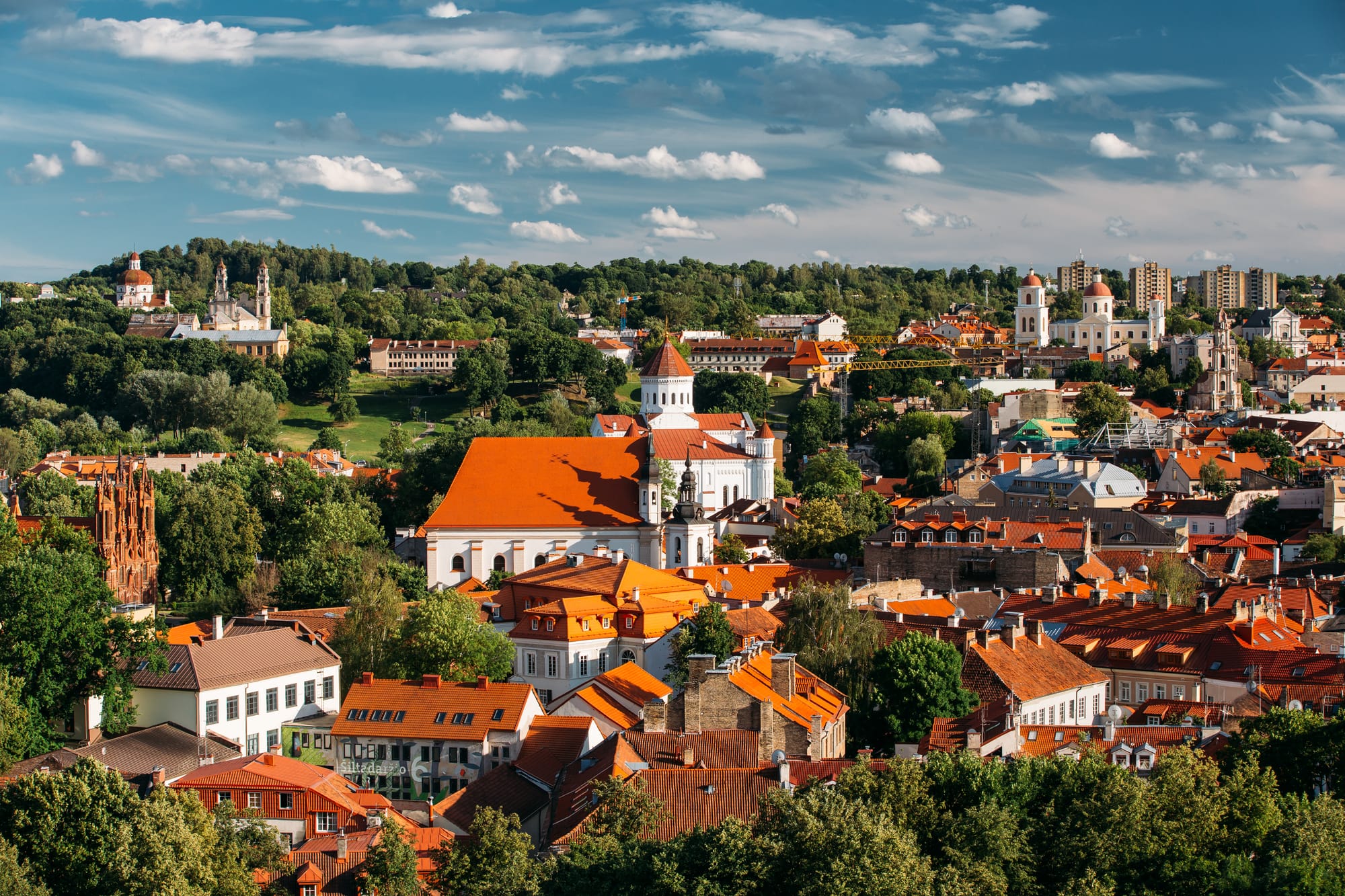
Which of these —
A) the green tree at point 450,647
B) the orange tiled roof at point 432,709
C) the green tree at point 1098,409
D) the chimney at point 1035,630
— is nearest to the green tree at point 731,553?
the green tree at point 450,647

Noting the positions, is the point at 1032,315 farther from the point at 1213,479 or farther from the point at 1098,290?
the point at 1213,479

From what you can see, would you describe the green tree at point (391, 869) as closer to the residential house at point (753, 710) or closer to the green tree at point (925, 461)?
the residential house at point (753, 710)

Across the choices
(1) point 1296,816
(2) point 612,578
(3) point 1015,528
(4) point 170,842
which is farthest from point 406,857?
(3) point 1015,528

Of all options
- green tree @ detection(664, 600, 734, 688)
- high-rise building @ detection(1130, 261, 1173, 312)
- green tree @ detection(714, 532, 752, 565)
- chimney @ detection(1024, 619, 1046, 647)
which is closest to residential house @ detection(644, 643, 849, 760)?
green tree @ detection(664, 600, 734, 688)

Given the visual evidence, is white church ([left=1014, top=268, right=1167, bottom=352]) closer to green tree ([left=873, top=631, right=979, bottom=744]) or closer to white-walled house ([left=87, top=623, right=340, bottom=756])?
white-walled house ([left=87, top=623, right=340, bottom=756])

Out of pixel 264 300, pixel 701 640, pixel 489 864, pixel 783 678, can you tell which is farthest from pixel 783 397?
pixel 489 864

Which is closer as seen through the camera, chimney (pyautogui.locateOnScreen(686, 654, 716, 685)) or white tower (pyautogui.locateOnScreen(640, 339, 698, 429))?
chimney (pyautogui.locateOnScreen(686, 654, 716, 685))
